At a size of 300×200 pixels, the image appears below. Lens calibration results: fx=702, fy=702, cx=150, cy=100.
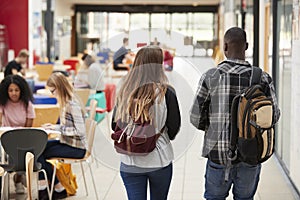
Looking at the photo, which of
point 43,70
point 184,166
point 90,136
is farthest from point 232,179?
point 43,70

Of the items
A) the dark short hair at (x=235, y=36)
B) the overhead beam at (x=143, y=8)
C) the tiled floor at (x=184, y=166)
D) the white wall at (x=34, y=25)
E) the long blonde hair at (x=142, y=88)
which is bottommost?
the tiled floor at (x=184, y=166)

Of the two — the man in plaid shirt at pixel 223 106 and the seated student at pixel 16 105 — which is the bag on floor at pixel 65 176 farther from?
the man in plaid shirt at pixel 223 106

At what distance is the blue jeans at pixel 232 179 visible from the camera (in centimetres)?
430

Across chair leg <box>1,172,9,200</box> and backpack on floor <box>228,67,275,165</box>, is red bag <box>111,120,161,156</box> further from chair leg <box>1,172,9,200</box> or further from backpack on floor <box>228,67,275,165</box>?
chair leg <box>1,172,9,200</box>

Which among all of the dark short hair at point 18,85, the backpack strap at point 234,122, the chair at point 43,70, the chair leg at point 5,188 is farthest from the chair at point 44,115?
the chair at point 43,70

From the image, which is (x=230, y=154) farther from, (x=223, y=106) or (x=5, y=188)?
(x=5, y=188)

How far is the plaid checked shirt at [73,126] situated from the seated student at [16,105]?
0.65 metres

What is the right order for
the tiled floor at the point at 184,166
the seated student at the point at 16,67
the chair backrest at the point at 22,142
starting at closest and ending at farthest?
1. the tiled floor at the point at 184,166
2. the chair backrest at the point at 22,142
3. the seated student at the point at 16,67

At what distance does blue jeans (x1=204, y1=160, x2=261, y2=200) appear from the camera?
14.1ft

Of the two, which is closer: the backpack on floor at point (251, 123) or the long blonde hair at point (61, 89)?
the backpack on floor at point (251, 123)

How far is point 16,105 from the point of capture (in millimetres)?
7367

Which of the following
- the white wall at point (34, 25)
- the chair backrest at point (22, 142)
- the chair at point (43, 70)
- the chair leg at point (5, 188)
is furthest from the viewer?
the white wall at point (34, 25)

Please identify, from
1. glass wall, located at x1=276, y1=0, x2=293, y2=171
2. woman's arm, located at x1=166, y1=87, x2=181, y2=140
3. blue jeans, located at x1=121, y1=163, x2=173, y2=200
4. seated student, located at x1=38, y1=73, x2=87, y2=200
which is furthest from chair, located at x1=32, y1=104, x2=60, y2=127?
woman's arm, located at x1=166, y1=87, x2=181, y2=140

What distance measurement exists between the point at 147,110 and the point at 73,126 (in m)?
2.63
